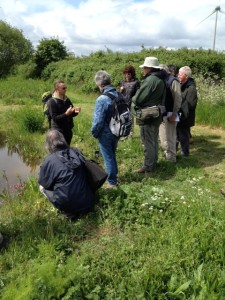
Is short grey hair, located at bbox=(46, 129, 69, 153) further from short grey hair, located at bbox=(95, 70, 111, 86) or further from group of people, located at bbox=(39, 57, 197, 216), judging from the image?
short grey hair, located at bbox=(95, 70, 111, 86)

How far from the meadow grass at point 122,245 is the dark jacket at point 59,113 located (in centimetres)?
114

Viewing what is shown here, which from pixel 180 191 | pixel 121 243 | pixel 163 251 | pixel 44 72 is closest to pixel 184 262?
pixel 163 251

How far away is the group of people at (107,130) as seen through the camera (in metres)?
4.43

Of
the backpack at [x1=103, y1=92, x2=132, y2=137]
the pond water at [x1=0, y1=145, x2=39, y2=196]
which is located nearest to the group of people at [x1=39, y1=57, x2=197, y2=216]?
the backpack at [x1=103, y1=92, x2=132, y2=137]

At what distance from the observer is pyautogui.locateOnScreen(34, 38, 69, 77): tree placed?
95.1 ft

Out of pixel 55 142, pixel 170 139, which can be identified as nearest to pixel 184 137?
pixel 170 139

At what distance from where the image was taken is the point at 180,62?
1852cm

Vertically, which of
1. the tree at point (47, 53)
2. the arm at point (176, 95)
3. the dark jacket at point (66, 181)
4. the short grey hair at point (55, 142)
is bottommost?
the dark jacket at point (66, 181)

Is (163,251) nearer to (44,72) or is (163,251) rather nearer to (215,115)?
(215,115)

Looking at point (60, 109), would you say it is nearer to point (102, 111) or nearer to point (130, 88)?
point (102, 111)

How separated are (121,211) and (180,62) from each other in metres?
15.6

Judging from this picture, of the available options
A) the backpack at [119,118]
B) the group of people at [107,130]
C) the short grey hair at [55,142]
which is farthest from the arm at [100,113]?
the short grey hair at [55,142]

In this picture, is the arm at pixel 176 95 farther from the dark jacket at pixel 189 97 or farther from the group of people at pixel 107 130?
the dark jacket at pixel 189 97

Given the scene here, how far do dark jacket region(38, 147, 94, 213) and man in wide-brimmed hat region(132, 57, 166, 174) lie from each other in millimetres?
1792
